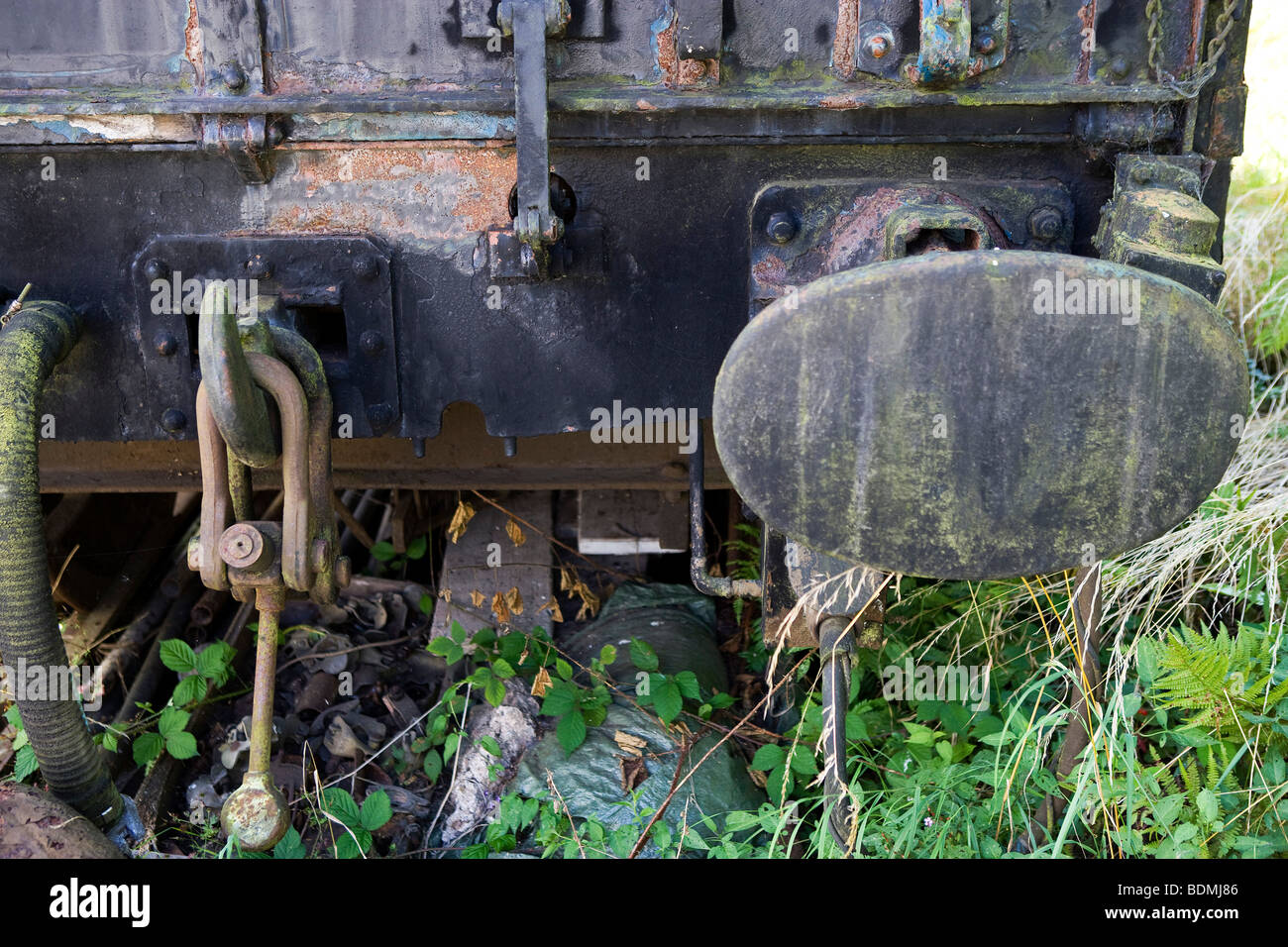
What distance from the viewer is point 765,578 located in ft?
6.55

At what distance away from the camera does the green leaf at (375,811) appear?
2.18 meters

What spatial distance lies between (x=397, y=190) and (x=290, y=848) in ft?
3.98

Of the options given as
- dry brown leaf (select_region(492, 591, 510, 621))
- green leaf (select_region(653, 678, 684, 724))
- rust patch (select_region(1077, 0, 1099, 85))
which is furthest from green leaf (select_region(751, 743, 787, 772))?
rust patch (select_region(1077, 0, 1099, 85))

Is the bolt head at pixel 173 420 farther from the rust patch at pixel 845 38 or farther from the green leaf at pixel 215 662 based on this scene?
the rust patch at pixel 845 38

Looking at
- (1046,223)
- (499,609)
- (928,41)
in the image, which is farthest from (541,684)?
(928,41)

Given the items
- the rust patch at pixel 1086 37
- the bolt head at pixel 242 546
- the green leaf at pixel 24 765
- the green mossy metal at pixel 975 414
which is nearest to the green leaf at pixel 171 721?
the green leaf at pixel 24 765

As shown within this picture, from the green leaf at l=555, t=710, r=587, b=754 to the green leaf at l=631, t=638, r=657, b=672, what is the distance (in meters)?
0.19

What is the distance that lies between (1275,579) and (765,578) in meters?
1.03

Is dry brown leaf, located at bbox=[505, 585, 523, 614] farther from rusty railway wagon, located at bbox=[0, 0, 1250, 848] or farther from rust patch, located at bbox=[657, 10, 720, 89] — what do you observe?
rust patch, located at bbox=[657, 10, 720, 89]

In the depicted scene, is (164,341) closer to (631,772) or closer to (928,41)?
(631,772)

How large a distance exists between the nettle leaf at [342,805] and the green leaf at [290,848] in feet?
0.25

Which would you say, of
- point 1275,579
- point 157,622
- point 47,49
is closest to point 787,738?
point 1275,579

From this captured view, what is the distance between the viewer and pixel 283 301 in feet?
6.25

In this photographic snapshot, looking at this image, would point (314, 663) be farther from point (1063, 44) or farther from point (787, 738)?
point (1063, 44)
